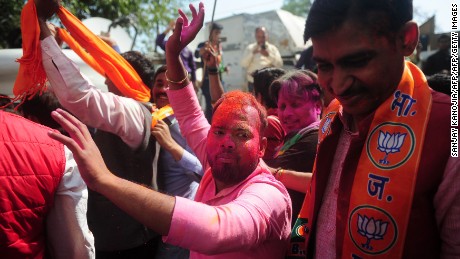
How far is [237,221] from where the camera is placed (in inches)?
50.4

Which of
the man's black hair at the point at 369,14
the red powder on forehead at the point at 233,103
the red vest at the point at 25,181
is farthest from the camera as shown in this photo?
the red powder on forehead at the point at 233,103

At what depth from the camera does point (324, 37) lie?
4.41 feet

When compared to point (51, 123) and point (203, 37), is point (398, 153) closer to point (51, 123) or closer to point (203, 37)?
point (51, 123)

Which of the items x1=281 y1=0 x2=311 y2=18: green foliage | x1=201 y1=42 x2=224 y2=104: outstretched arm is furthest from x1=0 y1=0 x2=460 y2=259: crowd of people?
x1=281 y1=0 x2=311 y2=18: green foliage

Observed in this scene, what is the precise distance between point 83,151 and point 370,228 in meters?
0.89

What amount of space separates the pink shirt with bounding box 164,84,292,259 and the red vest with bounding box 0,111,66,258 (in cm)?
63

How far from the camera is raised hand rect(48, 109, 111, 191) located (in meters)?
1.19

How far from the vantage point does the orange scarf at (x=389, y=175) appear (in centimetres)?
118

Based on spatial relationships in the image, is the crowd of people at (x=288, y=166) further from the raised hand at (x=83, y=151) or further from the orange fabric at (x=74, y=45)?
the orange fabric at (x=74, y=45)

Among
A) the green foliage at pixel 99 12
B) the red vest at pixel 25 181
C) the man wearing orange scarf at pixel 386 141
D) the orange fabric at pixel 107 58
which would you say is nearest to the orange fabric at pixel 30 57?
the orange fabric at pixel 107 58

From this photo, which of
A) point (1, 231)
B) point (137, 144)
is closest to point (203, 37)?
point (137, 144)

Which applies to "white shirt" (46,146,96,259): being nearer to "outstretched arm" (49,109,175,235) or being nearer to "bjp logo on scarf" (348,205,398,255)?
"outstretched arm" (49,109,175,235)

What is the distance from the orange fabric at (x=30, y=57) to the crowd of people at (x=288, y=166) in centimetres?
3

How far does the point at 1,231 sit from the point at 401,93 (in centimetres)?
146
